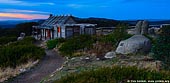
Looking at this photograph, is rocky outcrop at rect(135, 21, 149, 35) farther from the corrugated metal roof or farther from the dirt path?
the corrugated metal roof

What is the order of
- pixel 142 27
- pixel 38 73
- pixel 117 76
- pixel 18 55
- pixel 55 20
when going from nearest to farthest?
1. pixel 117 76
2. pixel 38 73
3. pixel 18 55
4. pixel 142 27
5. pixel 55 20

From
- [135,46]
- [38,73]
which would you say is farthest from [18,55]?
[135,46]

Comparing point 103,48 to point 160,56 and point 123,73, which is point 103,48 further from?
point 123,73

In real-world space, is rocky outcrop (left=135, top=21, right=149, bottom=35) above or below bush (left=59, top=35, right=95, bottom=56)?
above

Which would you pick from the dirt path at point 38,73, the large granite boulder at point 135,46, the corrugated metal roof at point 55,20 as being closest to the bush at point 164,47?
the dirt path at point 38,73

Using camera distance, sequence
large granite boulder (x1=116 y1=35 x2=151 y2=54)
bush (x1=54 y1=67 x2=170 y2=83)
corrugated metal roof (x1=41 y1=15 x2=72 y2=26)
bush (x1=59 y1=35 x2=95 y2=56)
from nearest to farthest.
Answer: bush (x1=54 y1=67 x2=170 y2=83)
large granite boulder (x1=116 y1=35 x2=151 y2=54)
bush (x1=59 y1=35 x2=95 y2=56)
corrugated metal roof (x1=41 y1=15 x2=72 y2=26)

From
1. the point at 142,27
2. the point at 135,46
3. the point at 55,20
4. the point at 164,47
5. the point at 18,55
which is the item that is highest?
the point at 55,20

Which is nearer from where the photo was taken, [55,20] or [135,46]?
[135,46]

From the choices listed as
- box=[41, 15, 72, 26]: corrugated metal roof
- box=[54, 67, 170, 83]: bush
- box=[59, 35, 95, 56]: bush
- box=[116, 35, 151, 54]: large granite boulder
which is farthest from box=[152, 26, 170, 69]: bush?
box=[41, 15, 72, 26]: corrugated metal roof

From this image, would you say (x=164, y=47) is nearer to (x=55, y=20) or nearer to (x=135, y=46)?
(x=135, y=46)

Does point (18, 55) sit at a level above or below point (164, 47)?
below

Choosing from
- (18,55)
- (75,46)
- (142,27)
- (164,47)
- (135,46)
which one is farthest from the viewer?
(142,27)

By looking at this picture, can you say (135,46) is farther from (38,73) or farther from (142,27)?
(142,27)

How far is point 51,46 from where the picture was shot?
35219 millimetres
